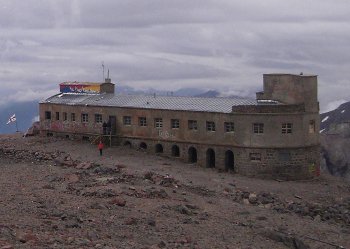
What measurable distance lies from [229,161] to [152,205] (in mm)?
17311

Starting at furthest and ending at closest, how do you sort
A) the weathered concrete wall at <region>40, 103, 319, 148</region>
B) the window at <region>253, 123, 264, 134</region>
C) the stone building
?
the window at <region>253, 123, 264, 134</region> < the stone building < the weathered concrete wall at <region>40, 103, 319, 148</region>

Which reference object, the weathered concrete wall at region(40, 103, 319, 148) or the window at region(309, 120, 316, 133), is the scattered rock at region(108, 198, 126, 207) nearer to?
the weathered concrete wall at region(40, 103, 319, 148)

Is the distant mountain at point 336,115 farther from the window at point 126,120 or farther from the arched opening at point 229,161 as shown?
the arched opening at point 229,161

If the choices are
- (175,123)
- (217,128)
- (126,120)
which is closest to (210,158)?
(217,128)

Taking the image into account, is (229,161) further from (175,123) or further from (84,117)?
(84,117)

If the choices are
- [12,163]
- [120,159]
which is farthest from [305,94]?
[12,163]

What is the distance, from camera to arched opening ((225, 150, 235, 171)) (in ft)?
173

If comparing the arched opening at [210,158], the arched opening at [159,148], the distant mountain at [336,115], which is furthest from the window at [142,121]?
the distant mountain at [336,115]

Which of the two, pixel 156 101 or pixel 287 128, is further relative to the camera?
pixel 156 101

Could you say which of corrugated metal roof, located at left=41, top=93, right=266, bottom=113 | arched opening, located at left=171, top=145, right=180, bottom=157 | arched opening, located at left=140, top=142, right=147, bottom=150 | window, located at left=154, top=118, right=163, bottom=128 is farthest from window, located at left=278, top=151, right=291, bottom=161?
arched opening, located at left=140, top=142, right=147, bottom=150

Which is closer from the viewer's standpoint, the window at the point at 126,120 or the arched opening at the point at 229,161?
the arched opening at the point at 229,161

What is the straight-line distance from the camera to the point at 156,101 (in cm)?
5888

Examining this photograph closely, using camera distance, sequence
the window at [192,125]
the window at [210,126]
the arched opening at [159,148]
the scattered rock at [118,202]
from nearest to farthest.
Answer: the scattered rock at [118,202] < the window at [210,126] < the window at [192,125] < the arched opening at [159,148]

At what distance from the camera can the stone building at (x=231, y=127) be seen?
50.8m
